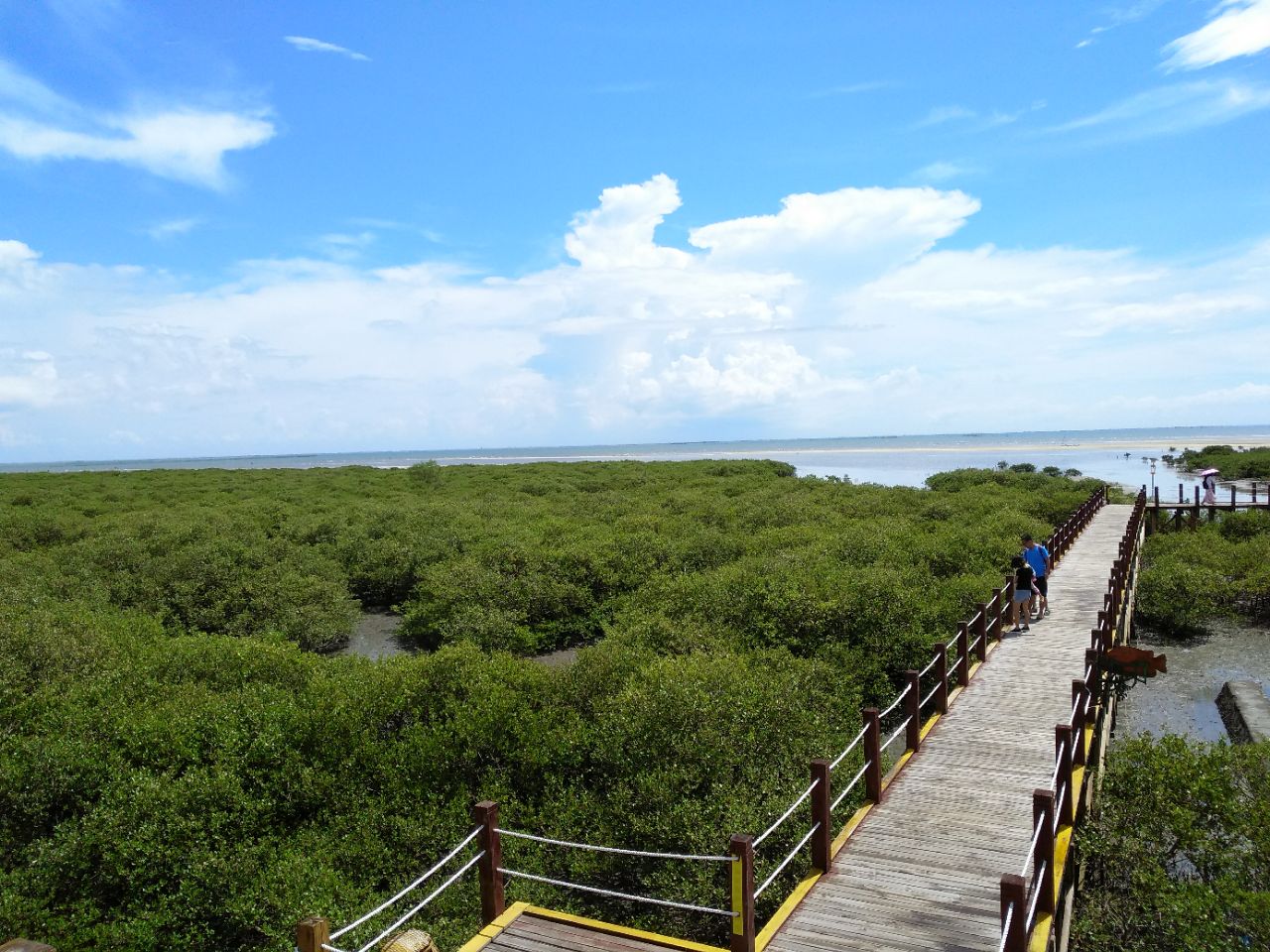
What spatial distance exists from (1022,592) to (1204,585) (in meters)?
11.7

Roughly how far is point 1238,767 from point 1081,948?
3.56m

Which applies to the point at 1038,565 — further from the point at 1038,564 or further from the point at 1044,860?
the point at 1044,860

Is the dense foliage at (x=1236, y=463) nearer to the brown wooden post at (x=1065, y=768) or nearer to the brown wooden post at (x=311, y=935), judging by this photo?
the brown wooden post at (x=1065, y=768)

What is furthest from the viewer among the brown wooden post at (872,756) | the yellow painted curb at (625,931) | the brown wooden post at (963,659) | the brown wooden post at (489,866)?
the brown wooden post at (963,659)

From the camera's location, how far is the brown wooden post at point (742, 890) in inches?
257

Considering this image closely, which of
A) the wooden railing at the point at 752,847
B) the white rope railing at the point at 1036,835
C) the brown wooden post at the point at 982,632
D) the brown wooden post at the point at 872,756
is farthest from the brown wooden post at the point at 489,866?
the brown wooden post at the point at 982,632

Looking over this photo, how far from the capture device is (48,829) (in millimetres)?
11266

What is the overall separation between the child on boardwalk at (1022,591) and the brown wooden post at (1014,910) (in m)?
12.2

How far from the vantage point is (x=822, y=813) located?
319 inches

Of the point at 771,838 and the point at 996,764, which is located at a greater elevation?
the point at 996,764

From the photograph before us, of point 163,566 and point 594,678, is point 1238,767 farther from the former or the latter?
point 163,566

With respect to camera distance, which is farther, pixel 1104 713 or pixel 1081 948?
pixel 1104 713

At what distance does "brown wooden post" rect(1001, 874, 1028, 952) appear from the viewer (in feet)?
20.3

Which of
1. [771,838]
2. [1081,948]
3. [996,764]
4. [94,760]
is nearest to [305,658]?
[94,760]
